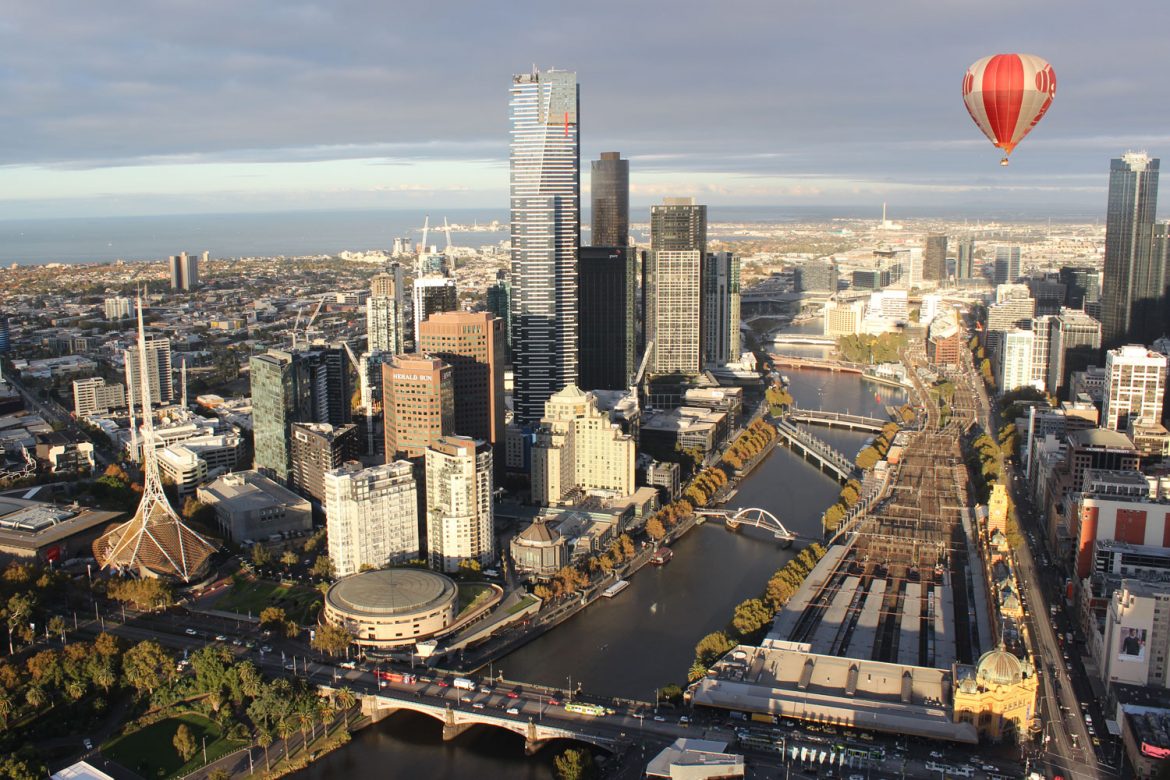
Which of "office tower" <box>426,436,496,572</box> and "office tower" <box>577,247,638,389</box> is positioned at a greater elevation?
"office tower" <box>577,247,638,389</box>

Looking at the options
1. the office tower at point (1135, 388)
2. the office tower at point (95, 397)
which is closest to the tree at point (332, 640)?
the office tower at point (95, 397)

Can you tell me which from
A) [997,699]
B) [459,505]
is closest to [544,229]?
[459,505]

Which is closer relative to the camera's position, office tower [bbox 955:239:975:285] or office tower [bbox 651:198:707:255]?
office tower [bbox 651:198:707:255]

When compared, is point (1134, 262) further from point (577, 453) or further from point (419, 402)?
point (419, 402)

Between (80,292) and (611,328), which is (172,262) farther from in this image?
(611,328)

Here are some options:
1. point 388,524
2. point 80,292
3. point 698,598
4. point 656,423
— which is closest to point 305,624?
point 388,524

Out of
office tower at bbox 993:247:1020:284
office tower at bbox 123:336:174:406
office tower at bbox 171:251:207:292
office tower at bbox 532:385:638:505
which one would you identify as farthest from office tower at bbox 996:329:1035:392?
office tower at bbox 171:251:207:292

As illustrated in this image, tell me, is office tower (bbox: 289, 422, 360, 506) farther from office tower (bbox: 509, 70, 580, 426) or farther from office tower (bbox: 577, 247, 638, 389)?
office tower (bbox: 577, 247, 638, 389)
